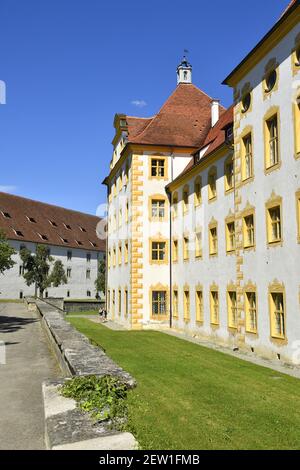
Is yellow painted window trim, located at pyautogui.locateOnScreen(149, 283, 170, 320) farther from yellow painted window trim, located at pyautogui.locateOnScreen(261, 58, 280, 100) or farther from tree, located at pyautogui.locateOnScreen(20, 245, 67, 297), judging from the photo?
tree, located at pyautogui.locateOnScreen(20, 245, 67, 297)

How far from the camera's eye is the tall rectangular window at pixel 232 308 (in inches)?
782

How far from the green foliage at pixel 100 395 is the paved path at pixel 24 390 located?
0.82 meters

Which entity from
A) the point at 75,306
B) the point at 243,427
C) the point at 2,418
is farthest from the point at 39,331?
the point at 75,306

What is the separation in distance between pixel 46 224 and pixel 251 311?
200 ft

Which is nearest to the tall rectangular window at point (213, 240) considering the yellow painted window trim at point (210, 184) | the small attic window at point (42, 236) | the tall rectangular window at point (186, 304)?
the yellow painted window trim at point (210, 184)

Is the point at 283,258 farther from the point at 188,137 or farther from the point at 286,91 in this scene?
the point at 188,137

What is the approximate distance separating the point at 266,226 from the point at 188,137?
1620cm

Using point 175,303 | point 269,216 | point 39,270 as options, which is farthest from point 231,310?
point 39,270

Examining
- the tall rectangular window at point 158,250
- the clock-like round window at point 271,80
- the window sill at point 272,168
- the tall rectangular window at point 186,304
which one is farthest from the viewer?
the tall rectangular window at point 158,250

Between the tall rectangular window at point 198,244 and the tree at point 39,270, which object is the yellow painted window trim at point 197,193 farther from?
the tree at point 39,270

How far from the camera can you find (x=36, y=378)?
11469 millimetres

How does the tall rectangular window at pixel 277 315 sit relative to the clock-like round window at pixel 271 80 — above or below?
below
